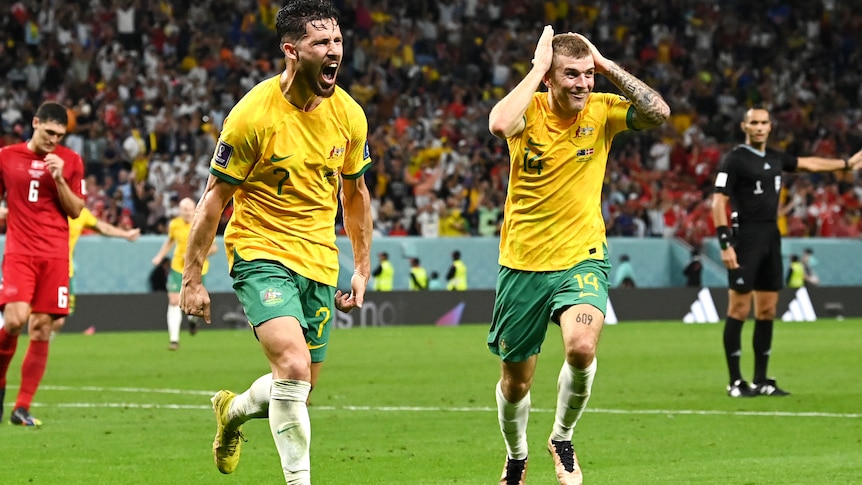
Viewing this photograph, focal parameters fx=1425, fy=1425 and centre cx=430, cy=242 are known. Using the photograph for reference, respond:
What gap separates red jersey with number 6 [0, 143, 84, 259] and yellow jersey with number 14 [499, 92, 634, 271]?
4449 millimetres

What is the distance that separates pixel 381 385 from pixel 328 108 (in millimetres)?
8168

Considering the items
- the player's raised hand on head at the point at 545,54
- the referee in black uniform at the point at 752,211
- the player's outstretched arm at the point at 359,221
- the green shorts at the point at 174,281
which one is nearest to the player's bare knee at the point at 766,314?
the referee in black uniform at the point at 752,211

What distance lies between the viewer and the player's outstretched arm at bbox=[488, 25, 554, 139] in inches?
293

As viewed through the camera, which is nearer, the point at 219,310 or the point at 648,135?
the point at 219,310

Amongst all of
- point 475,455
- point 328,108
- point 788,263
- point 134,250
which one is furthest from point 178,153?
point 328,108

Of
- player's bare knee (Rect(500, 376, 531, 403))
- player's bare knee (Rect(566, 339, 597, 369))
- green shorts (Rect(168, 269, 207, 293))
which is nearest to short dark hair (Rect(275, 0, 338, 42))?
player's bare knee (Rect(566, 339, 597, 369))

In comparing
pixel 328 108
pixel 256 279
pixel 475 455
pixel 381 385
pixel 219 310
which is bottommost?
pixel 219 310

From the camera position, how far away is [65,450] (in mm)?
9492

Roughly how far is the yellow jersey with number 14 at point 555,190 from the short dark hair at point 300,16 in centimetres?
149

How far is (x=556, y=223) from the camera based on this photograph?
25.4 ft

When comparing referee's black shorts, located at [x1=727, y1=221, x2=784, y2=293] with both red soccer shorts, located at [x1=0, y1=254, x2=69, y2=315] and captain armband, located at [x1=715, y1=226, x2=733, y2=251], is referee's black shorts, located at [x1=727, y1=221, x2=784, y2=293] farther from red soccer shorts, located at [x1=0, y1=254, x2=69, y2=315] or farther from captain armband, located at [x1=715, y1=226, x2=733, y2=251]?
red soccer shorts, located at [x1=0, y1=254, x2=69, y2=315]

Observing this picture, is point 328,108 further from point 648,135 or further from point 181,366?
point 648,135

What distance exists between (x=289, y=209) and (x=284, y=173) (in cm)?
18

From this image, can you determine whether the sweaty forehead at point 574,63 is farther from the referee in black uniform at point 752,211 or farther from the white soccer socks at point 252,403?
the referee in black uniform at point 752,211
